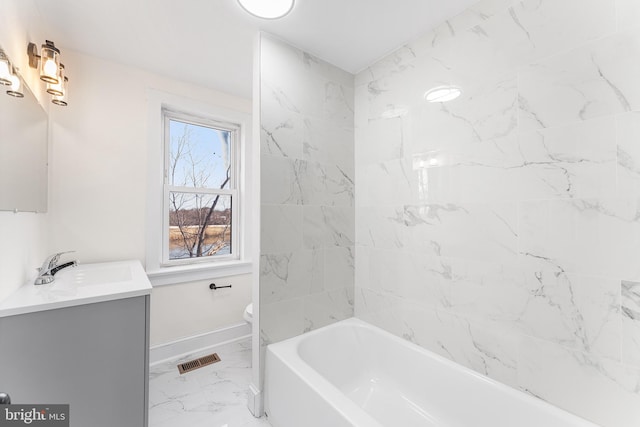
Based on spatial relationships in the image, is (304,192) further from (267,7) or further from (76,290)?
(76,290)

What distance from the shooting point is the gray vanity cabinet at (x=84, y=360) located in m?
1.04

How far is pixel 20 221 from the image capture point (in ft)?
4.34

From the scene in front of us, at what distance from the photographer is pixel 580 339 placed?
3.54 feet

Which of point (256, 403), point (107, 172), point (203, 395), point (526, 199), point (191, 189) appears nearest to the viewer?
point (526, 199)

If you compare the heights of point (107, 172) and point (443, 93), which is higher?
point (443, 93)

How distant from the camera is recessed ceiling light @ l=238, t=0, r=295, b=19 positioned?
1.43 m

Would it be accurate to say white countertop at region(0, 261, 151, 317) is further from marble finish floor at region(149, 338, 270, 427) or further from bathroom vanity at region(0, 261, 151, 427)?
marble finish floor at region(149, 338, 270, 427)

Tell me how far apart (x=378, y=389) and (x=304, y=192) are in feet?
4.61

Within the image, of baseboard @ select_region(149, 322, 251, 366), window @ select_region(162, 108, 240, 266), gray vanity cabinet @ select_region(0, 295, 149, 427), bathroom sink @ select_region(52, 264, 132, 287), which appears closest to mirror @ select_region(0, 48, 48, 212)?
bathroom sink @ select_region(52, 264, 132, 287)

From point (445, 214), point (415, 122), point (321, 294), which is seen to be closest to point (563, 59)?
point (415, 122)

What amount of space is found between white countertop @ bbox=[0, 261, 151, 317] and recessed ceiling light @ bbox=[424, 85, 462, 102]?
1932 mm

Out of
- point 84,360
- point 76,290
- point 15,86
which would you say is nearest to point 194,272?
point 76,290

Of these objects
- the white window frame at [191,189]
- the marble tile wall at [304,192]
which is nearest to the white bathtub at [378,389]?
the marble tile wall at [304,192]

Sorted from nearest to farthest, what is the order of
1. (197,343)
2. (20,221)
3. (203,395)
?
(20,221) → (203,395) → (197,343)
